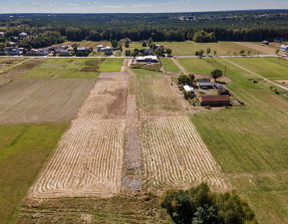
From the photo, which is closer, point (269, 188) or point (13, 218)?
point (13, 218)

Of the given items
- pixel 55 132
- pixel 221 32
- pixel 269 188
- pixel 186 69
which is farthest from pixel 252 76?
pixel 221 32

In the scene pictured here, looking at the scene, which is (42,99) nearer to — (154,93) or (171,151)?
(154,93)

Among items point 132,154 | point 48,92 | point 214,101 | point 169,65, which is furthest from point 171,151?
point 169,65

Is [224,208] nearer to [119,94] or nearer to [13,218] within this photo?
[13,218]

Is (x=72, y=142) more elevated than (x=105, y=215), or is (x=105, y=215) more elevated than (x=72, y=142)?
(x=72, y=142)

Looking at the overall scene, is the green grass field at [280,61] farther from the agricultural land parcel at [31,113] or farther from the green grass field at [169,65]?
the agricultural land parcel at [31,113]

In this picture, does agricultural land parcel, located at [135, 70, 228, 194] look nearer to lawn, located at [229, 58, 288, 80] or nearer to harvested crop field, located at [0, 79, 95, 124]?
harvested crop field, located at [0, 79, 95, 124]

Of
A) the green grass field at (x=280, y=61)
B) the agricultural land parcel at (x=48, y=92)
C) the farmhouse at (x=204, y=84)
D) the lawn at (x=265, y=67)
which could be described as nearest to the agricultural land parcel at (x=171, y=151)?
the farmhouse at (x=204, y=84)

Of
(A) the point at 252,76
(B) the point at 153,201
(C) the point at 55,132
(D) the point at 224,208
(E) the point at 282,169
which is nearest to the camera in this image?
(D) the point at 224,208
